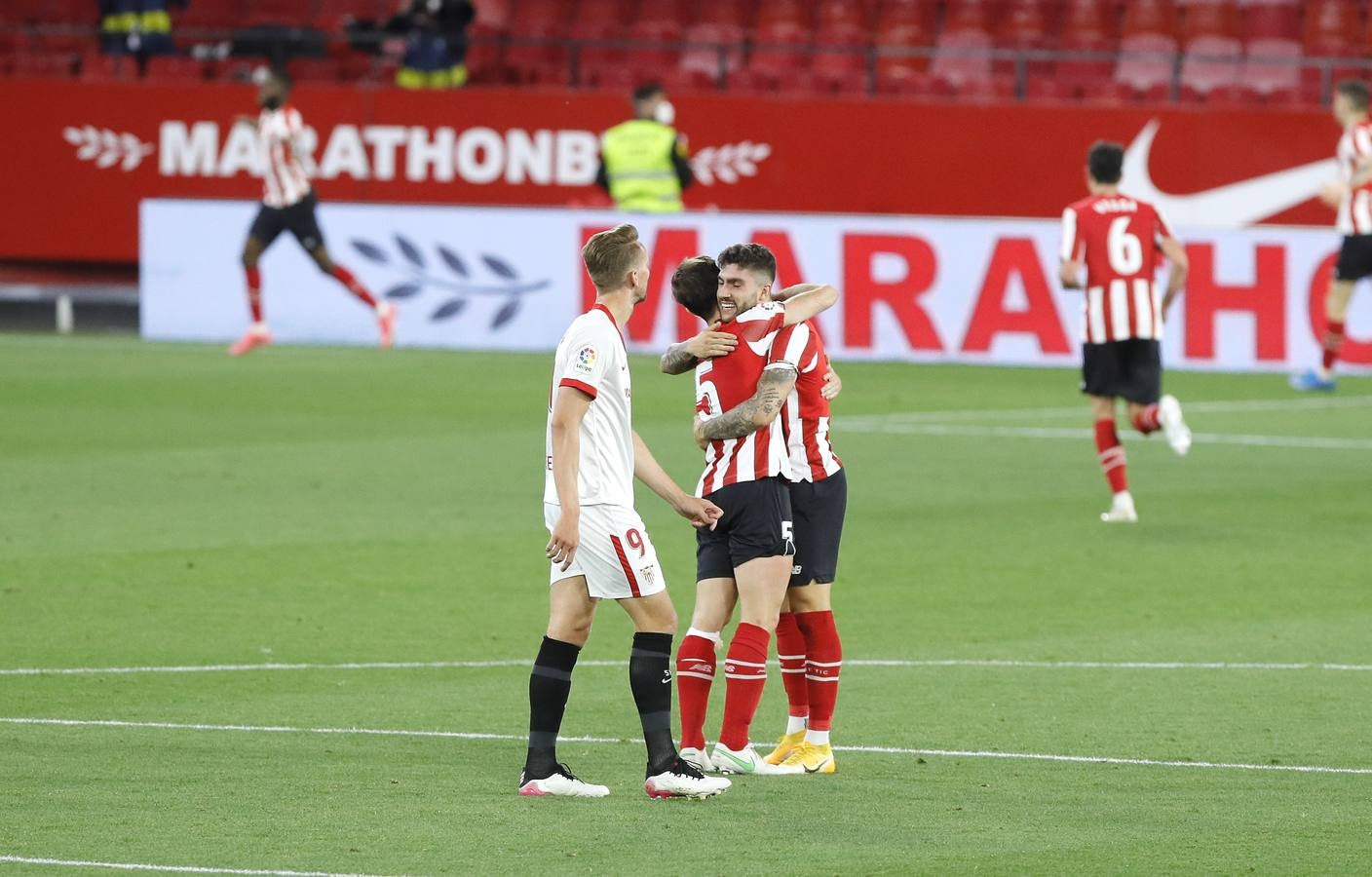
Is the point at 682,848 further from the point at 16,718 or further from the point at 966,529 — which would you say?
the point at 966,529

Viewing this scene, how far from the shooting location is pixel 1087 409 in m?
18.0

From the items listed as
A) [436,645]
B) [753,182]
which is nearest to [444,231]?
[753,182]

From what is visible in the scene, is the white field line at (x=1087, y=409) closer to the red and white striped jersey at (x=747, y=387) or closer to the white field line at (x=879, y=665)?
the white field line at (x=879, y=665)

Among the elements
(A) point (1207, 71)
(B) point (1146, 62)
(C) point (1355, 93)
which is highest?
(B) point (1146, 62)

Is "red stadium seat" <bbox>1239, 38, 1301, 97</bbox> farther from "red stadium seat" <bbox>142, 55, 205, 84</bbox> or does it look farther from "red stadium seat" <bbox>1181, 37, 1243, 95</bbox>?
"red stadium seat" <bbox>142, 55, 205, 84</bbox>

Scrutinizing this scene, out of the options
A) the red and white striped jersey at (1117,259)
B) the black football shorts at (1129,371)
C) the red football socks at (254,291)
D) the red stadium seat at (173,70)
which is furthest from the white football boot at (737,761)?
the red stadium seat at (173,70)

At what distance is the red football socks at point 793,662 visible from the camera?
23.2ft

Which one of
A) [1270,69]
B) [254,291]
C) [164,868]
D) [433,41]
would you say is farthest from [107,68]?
[164,868]

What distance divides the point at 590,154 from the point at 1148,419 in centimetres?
1334

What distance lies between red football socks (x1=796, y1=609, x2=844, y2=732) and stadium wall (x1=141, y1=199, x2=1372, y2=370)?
13516 mm

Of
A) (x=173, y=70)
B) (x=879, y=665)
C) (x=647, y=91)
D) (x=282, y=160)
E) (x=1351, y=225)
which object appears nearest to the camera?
Answer: (x=879, y=665)

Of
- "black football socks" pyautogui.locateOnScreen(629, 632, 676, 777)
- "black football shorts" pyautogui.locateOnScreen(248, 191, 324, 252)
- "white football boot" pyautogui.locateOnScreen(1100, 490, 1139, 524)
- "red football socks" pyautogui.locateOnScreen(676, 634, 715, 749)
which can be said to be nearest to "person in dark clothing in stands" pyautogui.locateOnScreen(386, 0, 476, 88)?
"black football shorts" pyautogui.locateOnScreen(248, 191, 324, 252)

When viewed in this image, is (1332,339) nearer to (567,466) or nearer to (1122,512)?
(1122,512)

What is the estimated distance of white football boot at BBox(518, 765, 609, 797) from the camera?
6500 mm
